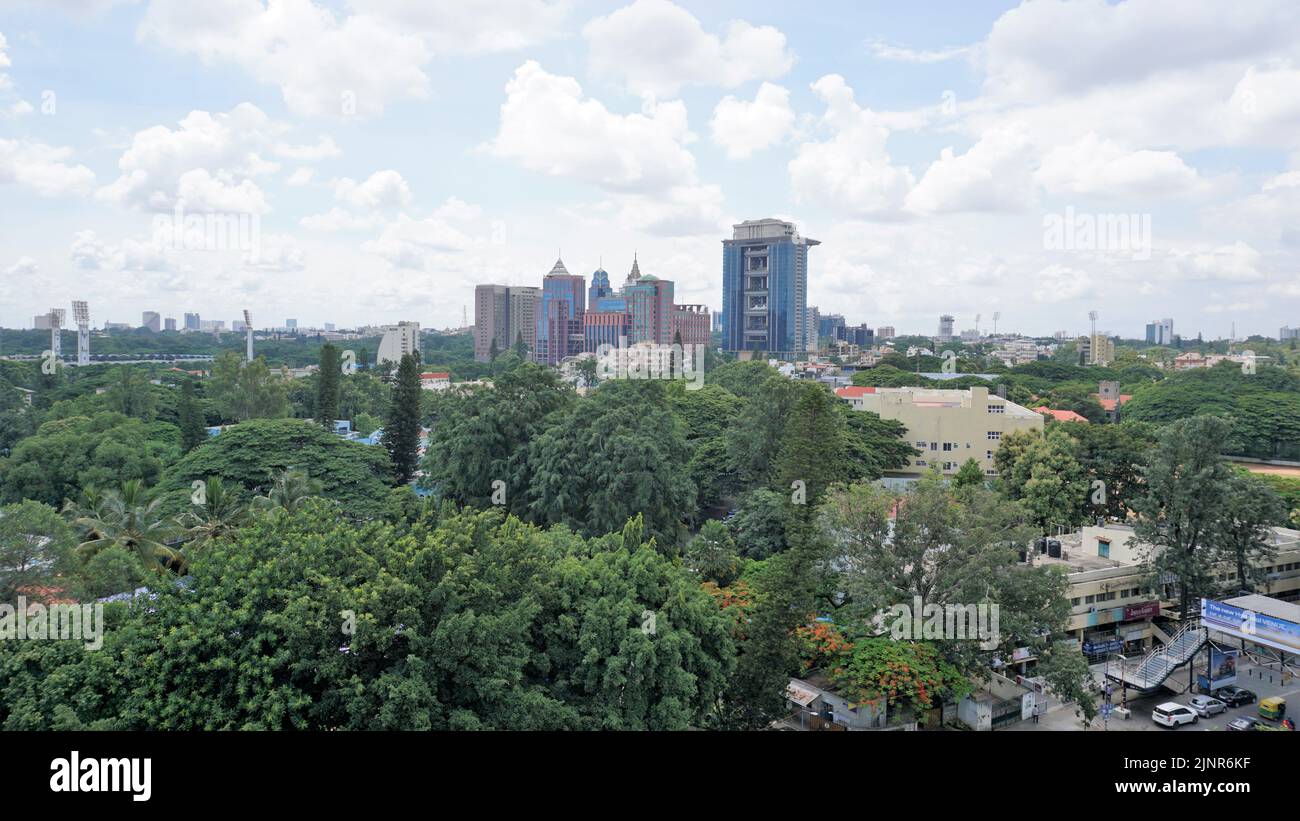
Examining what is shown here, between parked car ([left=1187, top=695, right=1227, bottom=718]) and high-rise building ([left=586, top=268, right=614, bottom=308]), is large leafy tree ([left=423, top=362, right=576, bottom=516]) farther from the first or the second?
high-rise building ([left=586, top=268, right=614, bottom=308])

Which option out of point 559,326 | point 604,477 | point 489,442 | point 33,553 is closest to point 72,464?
point 489,442

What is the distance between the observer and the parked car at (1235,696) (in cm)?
1555

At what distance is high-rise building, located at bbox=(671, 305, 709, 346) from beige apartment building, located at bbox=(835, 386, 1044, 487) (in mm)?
70217

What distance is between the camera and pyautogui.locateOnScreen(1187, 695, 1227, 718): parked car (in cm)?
1502

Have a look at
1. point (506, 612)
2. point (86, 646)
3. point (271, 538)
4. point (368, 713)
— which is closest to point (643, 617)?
point (506, 612)

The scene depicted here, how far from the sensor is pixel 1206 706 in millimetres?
15102

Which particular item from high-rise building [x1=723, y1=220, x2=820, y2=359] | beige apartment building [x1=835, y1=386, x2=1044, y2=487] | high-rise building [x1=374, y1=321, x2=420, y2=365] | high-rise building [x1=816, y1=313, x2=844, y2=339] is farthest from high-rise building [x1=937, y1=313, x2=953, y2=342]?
beige apartment building [x1=835, y1=386, x2=1044, y2=487]

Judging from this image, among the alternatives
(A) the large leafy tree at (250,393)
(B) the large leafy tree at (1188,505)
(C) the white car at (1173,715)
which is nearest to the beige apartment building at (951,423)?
(B) the large leafy tree at (1188,505)

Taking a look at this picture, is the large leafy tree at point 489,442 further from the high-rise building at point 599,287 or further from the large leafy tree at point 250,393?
the high-rise building at point 599,287

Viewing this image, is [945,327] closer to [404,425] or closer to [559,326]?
[559,326]

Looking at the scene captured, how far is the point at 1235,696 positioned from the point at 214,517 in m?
20.0

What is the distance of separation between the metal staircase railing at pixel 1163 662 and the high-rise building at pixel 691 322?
8752 centimetres

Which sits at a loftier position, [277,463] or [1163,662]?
[277,463]
